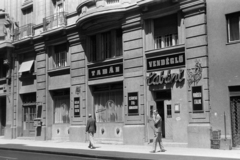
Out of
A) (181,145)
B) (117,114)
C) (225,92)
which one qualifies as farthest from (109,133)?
(225,92)

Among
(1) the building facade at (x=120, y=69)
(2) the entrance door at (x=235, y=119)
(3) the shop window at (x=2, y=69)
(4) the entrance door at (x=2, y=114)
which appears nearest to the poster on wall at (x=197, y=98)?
(1) the building facade at (x=120, y=69)

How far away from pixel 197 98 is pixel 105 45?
8091 millimetres

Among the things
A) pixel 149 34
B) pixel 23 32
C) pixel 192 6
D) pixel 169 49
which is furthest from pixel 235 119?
pixel 23 32

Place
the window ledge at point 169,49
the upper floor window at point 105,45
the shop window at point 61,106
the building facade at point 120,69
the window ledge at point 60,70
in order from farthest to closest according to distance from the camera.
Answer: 1. the shop window at point 61,106
2. the window ledge at point 60,70
3. the upper floor window at point 105,45
4. the window ledge at point 169,49
5. the building facade at point 120,69

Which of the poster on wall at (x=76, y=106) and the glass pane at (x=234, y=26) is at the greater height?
the glass pane at (x=234, y=26)

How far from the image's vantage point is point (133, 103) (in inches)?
773

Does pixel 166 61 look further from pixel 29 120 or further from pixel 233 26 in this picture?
pixel 29 120

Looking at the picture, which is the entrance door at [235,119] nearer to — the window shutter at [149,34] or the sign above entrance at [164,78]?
the sign above entrance at [164,78]

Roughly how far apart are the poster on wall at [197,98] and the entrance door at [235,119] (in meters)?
1.50

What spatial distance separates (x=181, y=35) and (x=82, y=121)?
30.2 ft

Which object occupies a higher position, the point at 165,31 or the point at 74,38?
the point at 74,38

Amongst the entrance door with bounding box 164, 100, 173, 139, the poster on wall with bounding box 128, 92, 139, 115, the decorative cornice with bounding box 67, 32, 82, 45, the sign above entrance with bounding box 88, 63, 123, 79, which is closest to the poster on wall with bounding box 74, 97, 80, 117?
the sign above entrance with bounding box 88, 63, 123, 79

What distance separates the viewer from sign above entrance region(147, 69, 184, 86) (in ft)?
57.6

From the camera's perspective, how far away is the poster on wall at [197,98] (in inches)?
651
